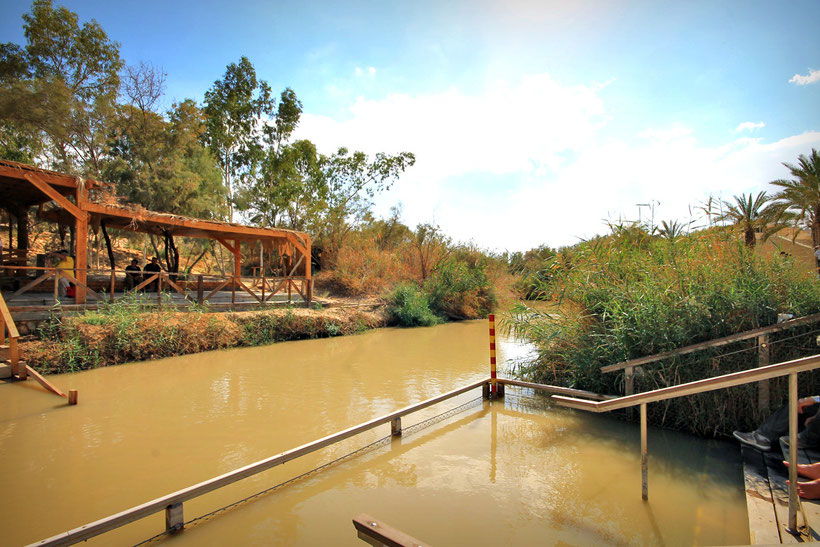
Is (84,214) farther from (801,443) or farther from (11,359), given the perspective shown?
(801,443)

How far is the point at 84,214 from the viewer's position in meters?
10.8

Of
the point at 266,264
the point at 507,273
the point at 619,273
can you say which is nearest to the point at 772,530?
the point at 619,273

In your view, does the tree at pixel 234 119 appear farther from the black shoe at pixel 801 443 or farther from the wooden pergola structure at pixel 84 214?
the black shoe at pixel 801 443

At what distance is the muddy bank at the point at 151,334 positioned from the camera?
28.8ft

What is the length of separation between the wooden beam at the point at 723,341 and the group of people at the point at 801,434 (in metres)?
0.91

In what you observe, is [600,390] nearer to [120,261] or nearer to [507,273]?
[507,273]

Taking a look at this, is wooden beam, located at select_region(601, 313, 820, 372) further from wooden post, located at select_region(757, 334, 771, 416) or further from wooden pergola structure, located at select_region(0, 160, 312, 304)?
wooden pergola structure, located at select_region(0, 160, 312, 304)

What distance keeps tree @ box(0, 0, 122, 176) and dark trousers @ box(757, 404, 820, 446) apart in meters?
22.6

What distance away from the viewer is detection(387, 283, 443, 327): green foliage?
57.5 feet

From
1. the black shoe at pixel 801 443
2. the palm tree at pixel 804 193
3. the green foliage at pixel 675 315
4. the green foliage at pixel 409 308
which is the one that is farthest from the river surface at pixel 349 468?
the palm tree at pixel 804 193

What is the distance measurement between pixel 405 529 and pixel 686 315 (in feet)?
14.2

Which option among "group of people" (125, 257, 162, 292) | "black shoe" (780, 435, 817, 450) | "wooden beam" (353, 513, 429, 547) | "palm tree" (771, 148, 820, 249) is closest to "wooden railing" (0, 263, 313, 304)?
"group of people" (125, 257, 162, 292)

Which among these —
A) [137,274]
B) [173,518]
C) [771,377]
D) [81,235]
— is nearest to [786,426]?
[771,377]

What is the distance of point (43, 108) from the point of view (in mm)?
16438
